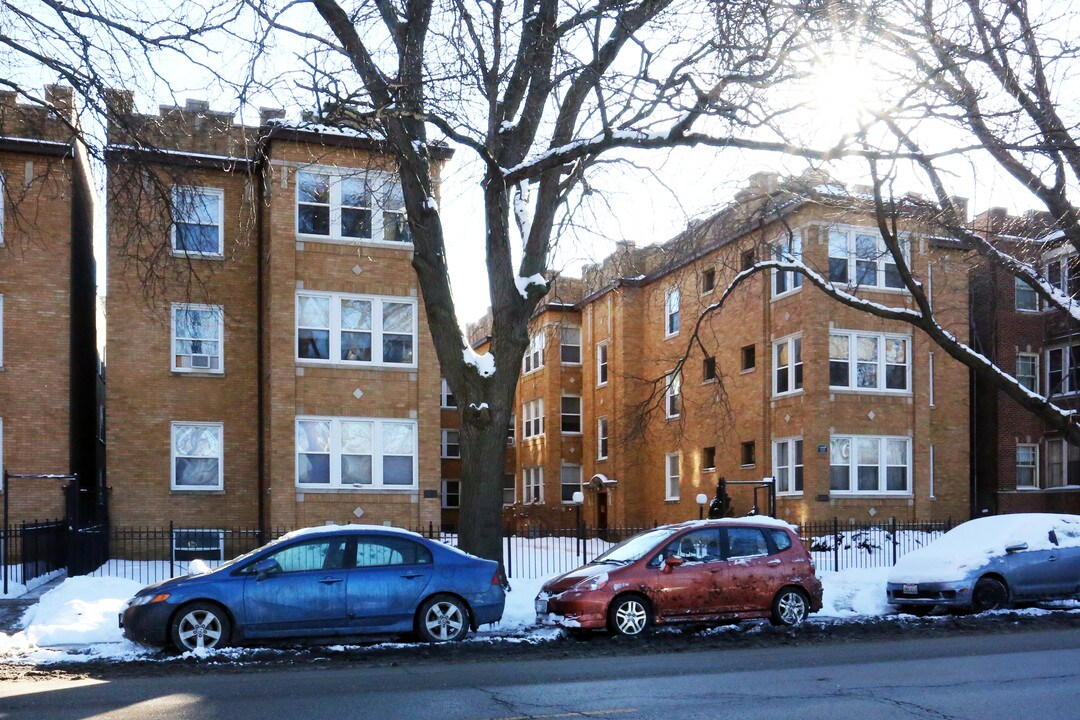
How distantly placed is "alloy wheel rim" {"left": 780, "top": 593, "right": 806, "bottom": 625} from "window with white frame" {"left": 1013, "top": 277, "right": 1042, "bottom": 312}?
2459 centimetres

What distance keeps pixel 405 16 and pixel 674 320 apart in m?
23.9

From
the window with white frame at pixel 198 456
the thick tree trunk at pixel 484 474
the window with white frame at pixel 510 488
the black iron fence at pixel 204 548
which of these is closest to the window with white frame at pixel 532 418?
the window with white frame at pixel 510 488

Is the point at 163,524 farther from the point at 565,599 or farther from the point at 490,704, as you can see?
the point at 490,704

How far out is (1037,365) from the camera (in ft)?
118

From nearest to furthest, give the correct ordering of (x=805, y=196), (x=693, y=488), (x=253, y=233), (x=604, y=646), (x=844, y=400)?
1. (x=604, y=646)
2. (x=805, y=196)
3. (x=253, y=233)
4. (x=844, y=400)
5. (x=693, y=488)

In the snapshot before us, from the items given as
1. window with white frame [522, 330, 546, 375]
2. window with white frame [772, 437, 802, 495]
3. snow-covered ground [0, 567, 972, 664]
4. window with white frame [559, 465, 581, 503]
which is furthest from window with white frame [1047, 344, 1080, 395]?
snow-covered ground [0, 567, 972, 664]

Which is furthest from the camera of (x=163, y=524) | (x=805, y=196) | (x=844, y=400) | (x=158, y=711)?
(x=844, y=400)

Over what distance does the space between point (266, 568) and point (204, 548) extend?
12.8 m

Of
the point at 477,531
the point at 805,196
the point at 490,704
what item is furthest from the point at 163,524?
the point at 490,704

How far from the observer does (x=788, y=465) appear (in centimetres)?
3041

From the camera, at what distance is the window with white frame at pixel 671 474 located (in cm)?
3744

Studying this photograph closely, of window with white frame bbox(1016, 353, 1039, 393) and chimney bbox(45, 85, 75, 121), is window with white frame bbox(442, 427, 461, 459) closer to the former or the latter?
window with white frame bbox(1016, 353, 1039, 393)

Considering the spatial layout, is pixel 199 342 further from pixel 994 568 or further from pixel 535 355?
pixel 535 355

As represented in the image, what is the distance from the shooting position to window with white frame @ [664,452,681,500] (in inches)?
1474
